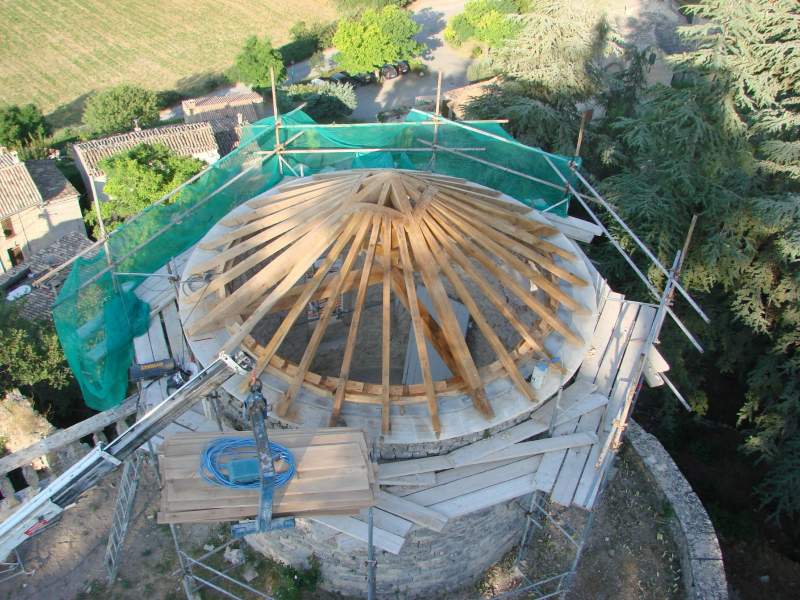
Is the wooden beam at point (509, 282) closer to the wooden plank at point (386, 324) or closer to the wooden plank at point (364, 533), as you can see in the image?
the wooden plank at point (386, 324)

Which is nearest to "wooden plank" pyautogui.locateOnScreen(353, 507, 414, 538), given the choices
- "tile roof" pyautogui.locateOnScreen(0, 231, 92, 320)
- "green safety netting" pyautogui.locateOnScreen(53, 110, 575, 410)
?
"green safety netting" pyautogui.locateOnScreen(53, 110, 575, 410)

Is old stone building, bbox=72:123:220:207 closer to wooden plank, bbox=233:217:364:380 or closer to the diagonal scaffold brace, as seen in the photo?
wooden plank, bbox=233:217:364:380

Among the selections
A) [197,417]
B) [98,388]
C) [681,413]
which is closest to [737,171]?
[681,413]

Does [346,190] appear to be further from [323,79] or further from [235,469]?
[323,79]

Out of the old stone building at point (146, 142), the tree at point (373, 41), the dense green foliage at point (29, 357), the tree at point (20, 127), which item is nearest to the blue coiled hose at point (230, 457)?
the dense green foliage at point (29, 357)

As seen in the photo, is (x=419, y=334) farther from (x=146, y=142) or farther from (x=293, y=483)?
(x=146, y=142)

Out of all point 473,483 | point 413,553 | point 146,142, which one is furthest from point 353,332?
point 146,142
